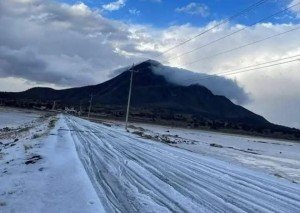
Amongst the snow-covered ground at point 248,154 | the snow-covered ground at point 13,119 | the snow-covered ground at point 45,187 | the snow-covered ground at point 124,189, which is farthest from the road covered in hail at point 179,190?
the snow-covered ground at point 13,119

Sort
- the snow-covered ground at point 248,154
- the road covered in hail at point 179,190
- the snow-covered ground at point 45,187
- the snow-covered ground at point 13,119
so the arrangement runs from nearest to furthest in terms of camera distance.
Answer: the snow-covered ground at point 45,187 < the road covered in hail at point 179,190 < the snow-covered ground at point 248,154 < the snow-covered ground at point 13,119

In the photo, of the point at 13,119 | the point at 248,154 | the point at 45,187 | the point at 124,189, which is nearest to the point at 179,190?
the point at 124,189

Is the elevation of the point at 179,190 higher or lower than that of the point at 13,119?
lower

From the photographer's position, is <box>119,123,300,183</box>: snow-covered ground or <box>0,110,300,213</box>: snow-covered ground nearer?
<box>0,110,300,213</box>: snow-covered ground

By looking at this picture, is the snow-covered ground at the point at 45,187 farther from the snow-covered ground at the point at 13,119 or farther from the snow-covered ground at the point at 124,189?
the snow-covered ground at the point at 13,119

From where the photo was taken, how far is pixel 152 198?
1134 centimetres

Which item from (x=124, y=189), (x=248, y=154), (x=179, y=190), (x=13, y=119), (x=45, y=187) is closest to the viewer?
(x=45, y=187)

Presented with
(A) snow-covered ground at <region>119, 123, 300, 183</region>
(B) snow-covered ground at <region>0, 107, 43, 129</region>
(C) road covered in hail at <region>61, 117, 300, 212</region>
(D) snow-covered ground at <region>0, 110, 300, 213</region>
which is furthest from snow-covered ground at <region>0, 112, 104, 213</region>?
(B) snow-covered ground at <region>0, 107, 43, 129</region>

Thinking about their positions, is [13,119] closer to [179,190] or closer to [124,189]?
[179,190]

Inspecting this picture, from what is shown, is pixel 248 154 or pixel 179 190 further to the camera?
pixel 248 154

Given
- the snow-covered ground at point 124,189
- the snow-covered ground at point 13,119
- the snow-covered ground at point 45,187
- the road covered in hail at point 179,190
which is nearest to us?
the snow-covered ground at point 45,187

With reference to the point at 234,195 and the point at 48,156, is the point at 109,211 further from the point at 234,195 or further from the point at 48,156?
the point at 48,156

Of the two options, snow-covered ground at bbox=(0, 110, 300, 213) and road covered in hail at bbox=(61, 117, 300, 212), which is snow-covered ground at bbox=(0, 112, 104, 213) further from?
road covered in hail at bbox=(61, 117, 300, 212)

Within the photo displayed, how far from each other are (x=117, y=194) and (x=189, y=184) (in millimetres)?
3724
